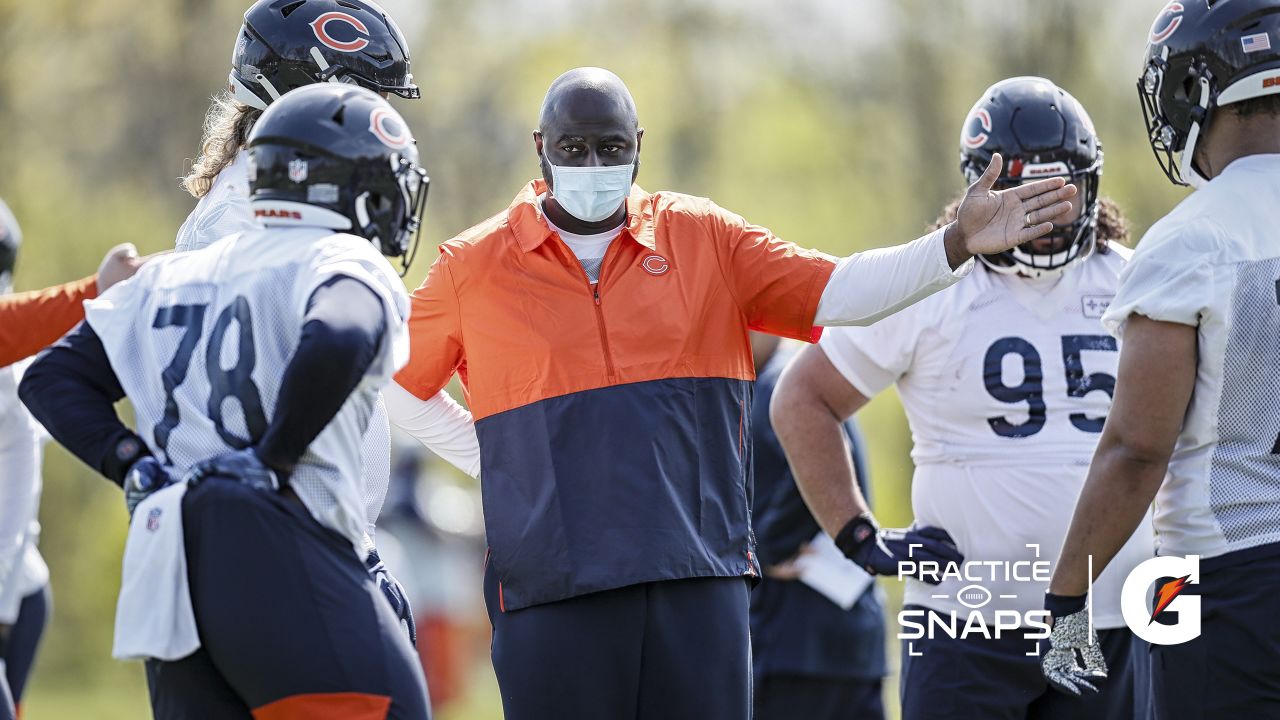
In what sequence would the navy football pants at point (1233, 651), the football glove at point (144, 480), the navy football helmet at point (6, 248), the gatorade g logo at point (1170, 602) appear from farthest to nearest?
the navy football helmet at point (6, 248)
the gatorade g logo at point (1170, 602)
the navy football pants at point (1233, 651)
the football glove at point (144, 480)

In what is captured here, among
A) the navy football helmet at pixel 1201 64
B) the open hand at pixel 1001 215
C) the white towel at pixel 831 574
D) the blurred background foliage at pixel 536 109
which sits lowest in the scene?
the white towel at pixel 831 574

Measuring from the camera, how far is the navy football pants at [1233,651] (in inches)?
142

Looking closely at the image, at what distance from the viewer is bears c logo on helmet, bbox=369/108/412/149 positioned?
11.6ft

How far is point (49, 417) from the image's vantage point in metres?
3.37

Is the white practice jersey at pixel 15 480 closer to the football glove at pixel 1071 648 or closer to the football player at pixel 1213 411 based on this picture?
the football glove at pixel 1071 648

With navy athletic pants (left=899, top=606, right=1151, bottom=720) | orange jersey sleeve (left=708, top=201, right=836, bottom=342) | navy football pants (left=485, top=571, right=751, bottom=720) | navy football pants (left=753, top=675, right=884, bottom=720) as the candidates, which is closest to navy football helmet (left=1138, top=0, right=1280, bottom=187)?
orange jersey sleeve (left=708, top=201, right=836, bottom=342)

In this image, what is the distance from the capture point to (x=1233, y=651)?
365 centimetres

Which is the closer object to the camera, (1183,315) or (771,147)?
(1183,315)

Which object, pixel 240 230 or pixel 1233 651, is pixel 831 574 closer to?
pixel 1233 651

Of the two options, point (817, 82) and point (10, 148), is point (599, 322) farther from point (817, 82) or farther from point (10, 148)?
point (817, 82)

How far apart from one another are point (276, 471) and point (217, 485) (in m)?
0.12

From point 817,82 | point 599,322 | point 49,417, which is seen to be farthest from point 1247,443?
point 817,82

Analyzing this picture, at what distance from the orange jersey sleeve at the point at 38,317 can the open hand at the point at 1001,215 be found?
2559 millimetres

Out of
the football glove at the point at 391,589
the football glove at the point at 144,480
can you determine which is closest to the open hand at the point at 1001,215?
the football glove at the point at 391,589
